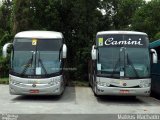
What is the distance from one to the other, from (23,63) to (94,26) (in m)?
15.3

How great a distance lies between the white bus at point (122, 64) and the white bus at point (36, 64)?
1.86 metres

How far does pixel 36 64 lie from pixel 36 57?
0.36 meters

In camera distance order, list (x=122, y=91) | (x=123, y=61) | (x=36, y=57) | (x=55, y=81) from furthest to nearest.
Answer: (x=36, y=57) < (x=55, y=81) < (x=123, y=61) < (x=122, y=91)

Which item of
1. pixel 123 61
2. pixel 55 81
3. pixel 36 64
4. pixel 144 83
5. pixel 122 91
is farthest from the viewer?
pixel 36 64

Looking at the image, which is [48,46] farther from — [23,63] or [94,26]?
[94,26]

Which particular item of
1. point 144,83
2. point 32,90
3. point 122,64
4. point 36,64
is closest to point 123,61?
point 122,64

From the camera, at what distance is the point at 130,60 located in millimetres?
17750

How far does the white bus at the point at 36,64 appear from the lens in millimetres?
17828

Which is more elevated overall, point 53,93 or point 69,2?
point 69,2

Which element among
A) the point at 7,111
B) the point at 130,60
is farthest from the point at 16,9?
the point at 7,111

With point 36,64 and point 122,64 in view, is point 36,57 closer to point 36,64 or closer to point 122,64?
point 36,64

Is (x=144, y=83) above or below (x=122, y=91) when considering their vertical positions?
above

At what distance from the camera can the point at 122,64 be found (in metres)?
17.7

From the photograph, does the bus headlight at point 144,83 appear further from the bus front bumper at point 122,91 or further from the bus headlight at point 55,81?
the bus headlight at point 55,81
